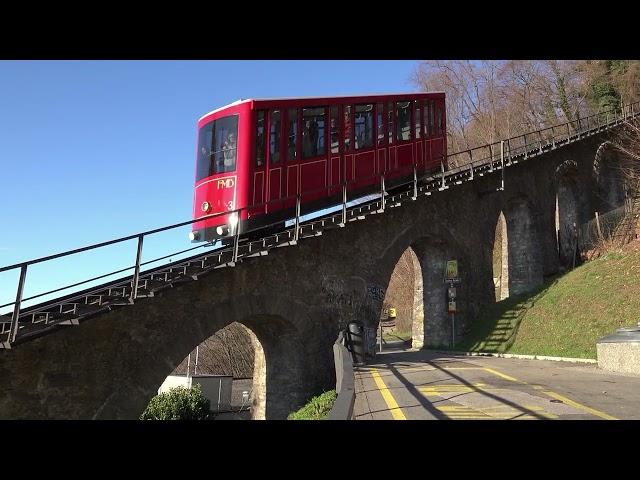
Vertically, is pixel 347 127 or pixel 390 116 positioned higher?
pixel 390 116

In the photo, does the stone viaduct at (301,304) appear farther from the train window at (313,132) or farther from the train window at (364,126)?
the train window at (313,132)

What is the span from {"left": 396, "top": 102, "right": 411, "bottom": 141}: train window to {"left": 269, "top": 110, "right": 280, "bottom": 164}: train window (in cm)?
505

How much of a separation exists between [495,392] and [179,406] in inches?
522

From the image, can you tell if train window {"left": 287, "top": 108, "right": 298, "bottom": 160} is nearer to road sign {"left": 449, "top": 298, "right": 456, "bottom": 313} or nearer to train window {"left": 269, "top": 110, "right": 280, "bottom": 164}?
train window {"left": 269, "top": 110, "right": 280, "bottom": 164}

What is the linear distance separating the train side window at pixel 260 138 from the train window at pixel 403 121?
5548mm

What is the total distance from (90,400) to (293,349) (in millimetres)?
5410

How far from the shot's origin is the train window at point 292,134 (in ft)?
43.9

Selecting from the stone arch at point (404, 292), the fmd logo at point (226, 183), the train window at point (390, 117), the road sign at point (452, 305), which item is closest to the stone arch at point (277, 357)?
the fmd logo at point (226, 183)

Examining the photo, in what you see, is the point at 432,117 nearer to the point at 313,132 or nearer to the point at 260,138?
the point at 313,132

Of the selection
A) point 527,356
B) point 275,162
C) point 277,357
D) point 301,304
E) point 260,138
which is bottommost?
point 277,357

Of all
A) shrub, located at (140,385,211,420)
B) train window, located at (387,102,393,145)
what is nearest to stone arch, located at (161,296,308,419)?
shrub, located at (140,385,211,420)

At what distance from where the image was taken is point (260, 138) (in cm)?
1281

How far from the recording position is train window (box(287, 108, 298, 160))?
13.4 metres

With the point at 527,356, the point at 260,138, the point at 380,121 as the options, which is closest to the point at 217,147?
the point at 260,138
